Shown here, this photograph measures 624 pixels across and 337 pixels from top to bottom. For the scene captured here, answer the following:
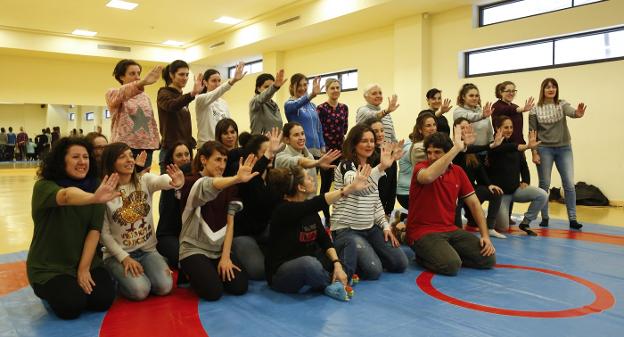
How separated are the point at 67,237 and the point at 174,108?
1881 mm

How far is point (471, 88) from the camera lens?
561 cm

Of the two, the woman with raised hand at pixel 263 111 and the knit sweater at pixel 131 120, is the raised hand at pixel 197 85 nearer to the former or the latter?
the knit sweater at pixel 131 120

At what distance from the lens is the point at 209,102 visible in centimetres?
482

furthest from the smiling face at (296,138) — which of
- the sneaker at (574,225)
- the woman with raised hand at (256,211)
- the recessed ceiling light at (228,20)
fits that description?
the recessed ceiling light at (228,20)

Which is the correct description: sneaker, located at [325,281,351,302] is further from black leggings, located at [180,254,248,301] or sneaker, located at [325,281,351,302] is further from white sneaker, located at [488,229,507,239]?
white sneaker, located at [488,229,507,239]

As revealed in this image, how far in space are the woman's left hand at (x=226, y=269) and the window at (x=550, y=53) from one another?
7.49m

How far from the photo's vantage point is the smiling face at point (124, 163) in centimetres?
323

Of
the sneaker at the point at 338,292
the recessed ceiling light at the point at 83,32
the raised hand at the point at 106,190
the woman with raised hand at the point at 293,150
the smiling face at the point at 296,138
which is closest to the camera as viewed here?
the raised hand at the point at 106,190

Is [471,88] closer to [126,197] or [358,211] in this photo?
[358,211]

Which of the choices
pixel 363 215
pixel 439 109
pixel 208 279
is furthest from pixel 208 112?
pixel 439 109

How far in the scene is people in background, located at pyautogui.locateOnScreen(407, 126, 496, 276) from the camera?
3893 mm

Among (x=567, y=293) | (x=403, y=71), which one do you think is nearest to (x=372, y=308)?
(x=567, y=293)

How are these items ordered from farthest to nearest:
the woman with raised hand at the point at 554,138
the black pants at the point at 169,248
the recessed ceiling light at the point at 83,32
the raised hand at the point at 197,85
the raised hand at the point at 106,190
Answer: the recessed ceiling light at the point at 83,32 < the woman with raised hand at the point at 554,138 < the raised hand at the point at 197,85 < the black pants at the point at 169,248 < the raised hand at the point at 106,190

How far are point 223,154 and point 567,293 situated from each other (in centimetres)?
271
